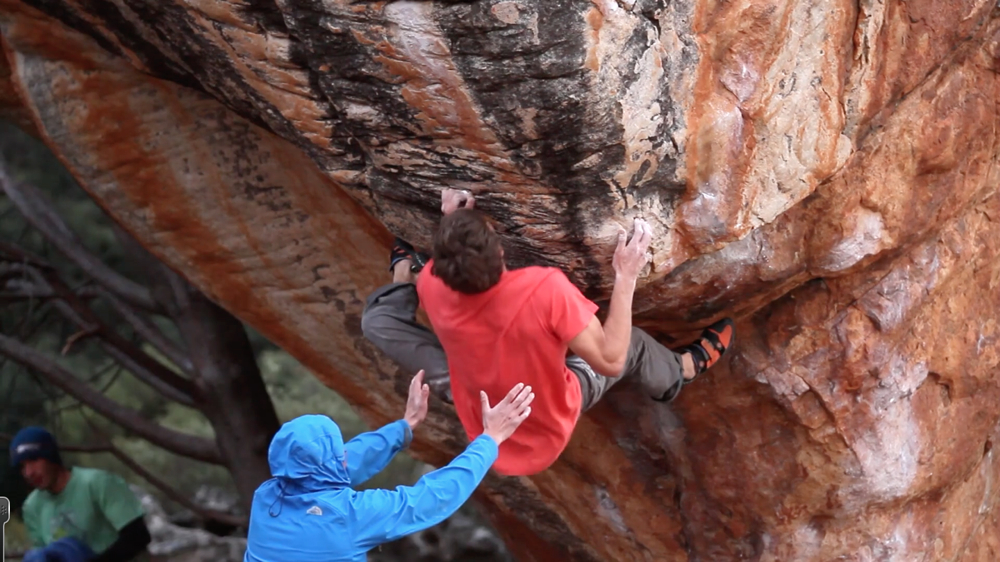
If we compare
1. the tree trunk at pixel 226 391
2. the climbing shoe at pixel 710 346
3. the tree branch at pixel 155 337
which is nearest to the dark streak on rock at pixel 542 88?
the climbing shoe at pixel 710 346

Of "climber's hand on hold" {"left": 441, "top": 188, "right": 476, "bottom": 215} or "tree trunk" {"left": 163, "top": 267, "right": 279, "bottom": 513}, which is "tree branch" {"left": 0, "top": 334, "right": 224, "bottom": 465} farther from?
"climber's hand on hold" {"left": 441, "top": 188, "right": 476, "bottom": 215}

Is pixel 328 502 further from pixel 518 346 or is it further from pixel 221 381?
pixel 221 381

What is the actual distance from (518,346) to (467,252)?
34cm

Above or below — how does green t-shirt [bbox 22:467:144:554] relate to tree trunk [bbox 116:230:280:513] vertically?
above

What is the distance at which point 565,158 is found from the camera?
2.91 m

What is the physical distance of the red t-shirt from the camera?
2.98 meters

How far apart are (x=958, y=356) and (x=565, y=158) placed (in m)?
2.18

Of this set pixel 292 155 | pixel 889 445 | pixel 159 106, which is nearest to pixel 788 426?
pixel 889 445

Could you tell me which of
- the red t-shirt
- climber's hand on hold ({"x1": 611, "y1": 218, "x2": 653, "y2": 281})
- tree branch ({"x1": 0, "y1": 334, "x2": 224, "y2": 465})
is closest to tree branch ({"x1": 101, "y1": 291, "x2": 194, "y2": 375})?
tree branch ({"x1": 0, "y1": 334, "x2": 224, "y2": 465})

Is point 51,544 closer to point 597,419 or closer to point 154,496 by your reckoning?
point 597,419

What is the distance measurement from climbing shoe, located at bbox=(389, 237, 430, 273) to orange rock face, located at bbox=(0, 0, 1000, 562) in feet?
0.52

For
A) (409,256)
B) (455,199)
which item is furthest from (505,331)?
(409,256)

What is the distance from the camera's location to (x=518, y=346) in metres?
3.08

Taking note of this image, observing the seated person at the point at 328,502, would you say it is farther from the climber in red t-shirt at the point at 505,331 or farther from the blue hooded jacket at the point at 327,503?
the climber in red t-shirt at the point at 505,331
